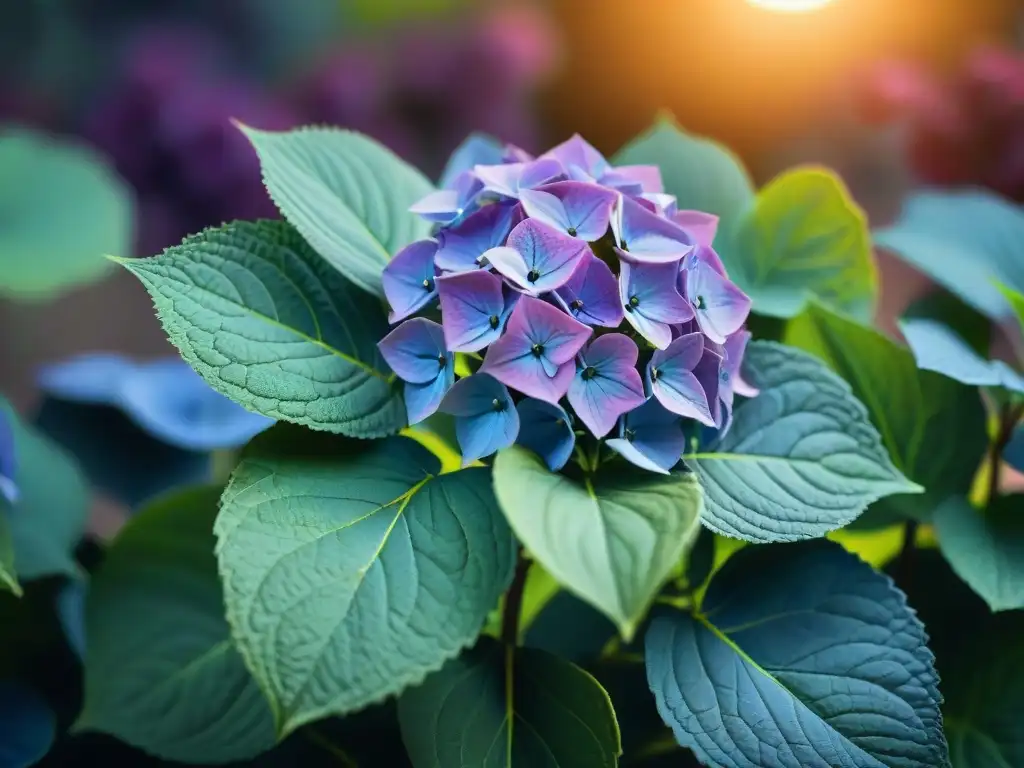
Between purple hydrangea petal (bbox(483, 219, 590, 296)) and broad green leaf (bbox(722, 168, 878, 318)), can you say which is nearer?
purple hydrangea petal (bbox(483, 219, 590, 296))

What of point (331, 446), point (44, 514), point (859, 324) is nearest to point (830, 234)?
point (859, 324)

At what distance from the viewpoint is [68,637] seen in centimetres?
69

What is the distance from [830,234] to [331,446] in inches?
15.6

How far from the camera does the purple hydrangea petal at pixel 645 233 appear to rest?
0.48m

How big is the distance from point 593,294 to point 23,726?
492 mm

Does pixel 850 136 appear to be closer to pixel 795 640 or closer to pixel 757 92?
pixel 757 92

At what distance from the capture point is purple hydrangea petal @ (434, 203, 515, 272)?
48 cm

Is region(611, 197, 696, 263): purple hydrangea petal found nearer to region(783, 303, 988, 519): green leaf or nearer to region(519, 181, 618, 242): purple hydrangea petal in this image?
region(519, 181, 618, 242): purple hydrangea petal

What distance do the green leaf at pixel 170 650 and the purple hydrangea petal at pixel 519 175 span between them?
30cm

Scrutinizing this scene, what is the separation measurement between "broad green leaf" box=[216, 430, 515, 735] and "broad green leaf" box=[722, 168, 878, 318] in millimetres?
303

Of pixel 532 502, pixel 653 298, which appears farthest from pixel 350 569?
pixel 653 298

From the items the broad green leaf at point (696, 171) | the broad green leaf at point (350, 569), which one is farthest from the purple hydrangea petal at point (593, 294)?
the broad green leaf at point (696, 171)

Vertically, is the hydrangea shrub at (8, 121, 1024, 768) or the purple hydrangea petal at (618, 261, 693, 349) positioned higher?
the purple hydrangea petal at (618, 261, 693, 349)

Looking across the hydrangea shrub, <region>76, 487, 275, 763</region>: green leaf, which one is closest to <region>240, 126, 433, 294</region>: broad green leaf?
the hydrangea shrub
